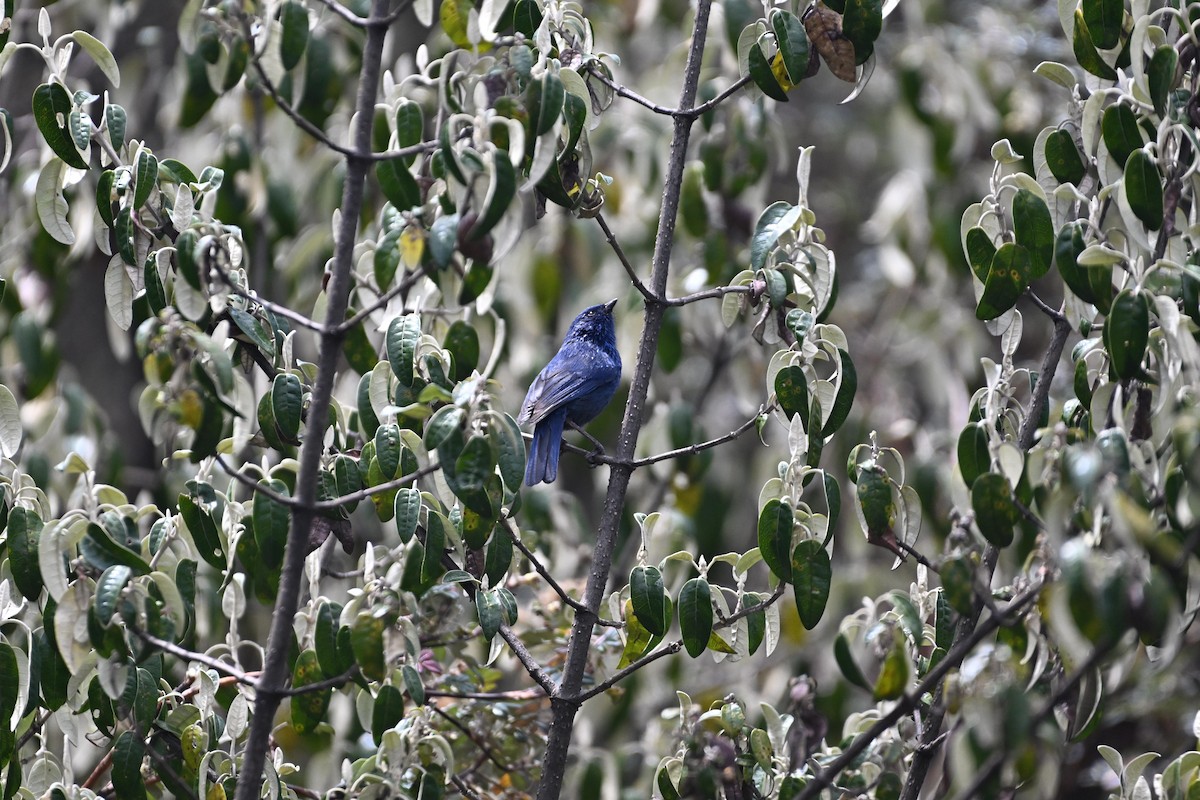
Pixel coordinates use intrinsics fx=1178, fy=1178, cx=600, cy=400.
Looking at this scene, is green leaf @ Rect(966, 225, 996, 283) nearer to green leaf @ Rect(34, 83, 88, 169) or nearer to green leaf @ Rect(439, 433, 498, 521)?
green leaf @ Rect(439, 433, 498, 521)

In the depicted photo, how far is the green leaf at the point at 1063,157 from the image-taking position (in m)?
2.33

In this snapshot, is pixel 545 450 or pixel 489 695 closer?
pixel 489 695

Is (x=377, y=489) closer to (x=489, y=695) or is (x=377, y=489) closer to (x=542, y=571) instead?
(x=542, y=571)

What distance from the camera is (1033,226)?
2195mm

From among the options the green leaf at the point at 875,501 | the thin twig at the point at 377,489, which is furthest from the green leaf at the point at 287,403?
the green leaf at the point at 875,501

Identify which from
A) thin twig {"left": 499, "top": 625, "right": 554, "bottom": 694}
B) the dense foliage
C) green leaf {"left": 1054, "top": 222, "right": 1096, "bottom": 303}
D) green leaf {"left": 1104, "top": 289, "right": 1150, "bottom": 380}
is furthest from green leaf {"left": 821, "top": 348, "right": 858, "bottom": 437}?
thin twig {"left": 499, "top": 625, "right": 554, "bottom": 694}

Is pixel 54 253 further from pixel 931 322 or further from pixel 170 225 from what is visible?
pixel 931 322

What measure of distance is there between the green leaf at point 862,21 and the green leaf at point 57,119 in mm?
1474

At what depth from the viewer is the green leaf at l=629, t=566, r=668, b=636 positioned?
89.6 inches

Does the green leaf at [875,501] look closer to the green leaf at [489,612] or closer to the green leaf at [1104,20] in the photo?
the green leaf at [489,612]

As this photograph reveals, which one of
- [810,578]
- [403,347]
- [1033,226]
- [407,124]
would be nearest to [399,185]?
[407,124]

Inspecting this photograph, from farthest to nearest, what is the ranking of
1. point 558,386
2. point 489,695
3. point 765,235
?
point 558,386 → point 489,695 → point 765,235

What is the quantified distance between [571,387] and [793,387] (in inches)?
59.2

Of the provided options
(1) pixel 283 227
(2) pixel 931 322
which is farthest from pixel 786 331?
(2) pixel 931 322
